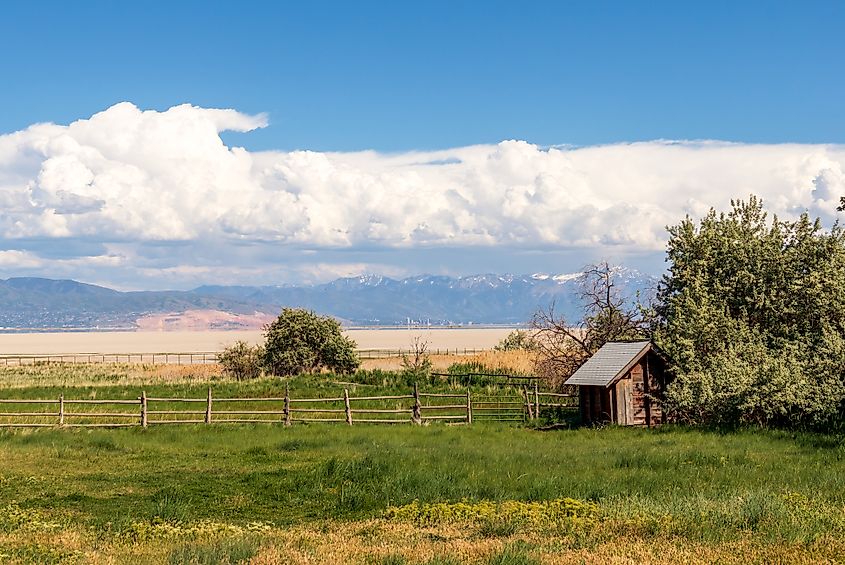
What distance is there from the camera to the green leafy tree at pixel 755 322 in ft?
108

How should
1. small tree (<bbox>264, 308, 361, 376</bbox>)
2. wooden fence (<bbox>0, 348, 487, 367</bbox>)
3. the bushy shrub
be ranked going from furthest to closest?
wooden fence (<bbox>0, 348, 487, 367</bbox>) → the bushy shrub → small tree (<bbox>264, 308, 361, 376</bbox>)

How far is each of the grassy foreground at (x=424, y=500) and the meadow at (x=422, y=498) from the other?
58mm

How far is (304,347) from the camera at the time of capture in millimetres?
64500

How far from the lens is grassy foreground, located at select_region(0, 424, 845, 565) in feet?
37.9

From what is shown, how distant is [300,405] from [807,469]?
2735 centimetres

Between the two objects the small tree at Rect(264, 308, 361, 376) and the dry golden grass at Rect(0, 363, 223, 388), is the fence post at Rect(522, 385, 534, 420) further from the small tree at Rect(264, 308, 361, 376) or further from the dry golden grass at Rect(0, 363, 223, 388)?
the small tree at Rect(264, 308, 361, 376)

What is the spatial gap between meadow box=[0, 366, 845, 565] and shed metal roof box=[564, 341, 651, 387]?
425cm

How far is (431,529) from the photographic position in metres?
13.7

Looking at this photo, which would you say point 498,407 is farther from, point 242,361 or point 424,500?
point 242,361

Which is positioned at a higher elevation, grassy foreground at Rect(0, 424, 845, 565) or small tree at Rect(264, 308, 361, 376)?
small tree at Rect(264, 308, 361, 376)

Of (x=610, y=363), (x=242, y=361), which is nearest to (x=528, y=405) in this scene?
(x=610, y=363)

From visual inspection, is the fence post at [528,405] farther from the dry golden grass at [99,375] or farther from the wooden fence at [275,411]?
the dry golden grass at [99,375]

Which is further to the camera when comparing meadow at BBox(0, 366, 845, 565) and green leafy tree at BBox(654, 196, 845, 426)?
green leafy tree at BBox(654, 196, 845, 426)

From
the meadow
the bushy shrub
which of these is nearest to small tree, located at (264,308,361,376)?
the bushy shrub
